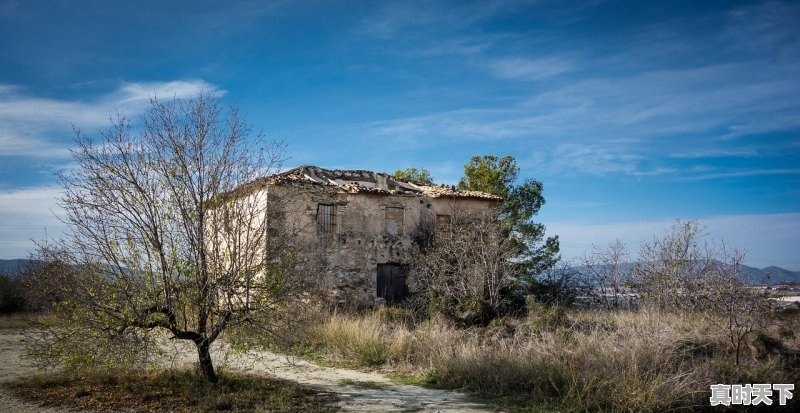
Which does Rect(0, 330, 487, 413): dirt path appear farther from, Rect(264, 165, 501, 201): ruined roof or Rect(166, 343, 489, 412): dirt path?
Rect(264, 165, 501, 201): ruined roof

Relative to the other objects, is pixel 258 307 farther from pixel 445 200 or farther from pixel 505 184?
pixel 505 184

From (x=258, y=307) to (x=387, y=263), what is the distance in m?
14.6

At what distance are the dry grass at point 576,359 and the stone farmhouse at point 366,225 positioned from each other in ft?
25.4

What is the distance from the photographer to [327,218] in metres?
21.9

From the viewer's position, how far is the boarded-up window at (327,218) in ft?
71.4

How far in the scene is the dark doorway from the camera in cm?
2272

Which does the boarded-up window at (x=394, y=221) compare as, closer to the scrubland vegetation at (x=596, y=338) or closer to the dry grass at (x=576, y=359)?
the scrubland vegetation at (x=596, y=338)

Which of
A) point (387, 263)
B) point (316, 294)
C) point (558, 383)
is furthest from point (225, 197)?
point (387, 263)

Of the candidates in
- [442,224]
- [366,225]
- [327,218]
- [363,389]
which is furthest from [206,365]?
[442,224]

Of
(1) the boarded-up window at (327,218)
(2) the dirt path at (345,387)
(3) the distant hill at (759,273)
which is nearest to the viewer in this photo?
(2) the dirt path at (345,387)

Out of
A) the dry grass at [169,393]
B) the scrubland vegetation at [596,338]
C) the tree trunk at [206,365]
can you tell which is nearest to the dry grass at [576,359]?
the scrubland vegetation at [596,338]

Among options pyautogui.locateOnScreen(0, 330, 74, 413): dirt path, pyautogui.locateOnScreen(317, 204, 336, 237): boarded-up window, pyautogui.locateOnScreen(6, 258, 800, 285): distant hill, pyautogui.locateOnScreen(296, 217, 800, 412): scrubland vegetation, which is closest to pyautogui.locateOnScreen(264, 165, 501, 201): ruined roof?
pyautogui.locateOnScreen(317, 204, 336, 237): boarded-up window

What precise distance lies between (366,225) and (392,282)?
2.65 meters

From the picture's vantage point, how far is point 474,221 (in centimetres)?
2338
